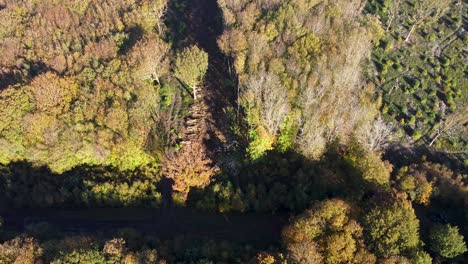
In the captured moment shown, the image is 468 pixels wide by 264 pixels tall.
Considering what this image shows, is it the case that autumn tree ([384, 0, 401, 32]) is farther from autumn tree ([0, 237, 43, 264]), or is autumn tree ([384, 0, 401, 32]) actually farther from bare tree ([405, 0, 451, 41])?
autumn tree ([0, 237, 43, 264])

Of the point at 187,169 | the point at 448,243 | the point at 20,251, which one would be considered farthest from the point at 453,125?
the point at 20,251

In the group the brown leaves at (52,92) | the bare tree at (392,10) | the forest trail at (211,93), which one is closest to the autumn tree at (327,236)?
the forest trail at (211,93)

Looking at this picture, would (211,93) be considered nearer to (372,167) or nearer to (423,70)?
(372,167)

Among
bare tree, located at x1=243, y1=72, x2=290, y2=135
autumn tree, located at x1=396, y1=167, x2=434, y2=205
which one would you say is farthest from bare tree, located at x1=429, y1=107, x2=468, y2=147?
bare tree, located at x1=243, y1=72, x2=290, y2=135

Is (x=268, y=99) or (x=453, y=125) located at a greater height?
(x=268, y=99)

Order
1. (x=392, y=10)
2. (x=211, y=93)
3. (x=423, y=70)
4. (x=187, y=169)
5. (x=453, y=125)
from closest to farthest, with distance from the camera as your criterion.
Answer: (x=187, y=169)
(x=453, y=125)
(x=211, y=93)
(x=423, y=70)
(x=392, y=10)
